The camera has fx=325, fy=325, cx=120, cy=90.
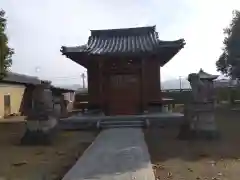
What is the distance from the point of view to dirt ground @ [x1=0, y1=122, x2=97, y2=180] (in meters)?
5.89

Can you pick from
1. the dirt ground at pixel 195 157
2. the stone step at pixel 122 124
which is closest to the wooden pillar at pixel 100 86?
the stone step at pixel 122 124

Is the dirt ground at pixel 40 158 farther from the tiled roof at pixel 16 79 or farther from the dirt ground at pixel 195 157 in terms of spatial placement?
the tiled roof at pixel 16 79

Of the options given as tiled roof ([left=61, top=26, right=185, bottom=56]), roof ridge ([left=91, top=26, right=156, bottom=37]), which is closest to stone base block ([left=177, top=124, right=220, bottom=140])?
tiled roof ([left=61, top=26, right=185, bottom=56])

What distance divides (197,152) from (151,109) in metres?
6.85

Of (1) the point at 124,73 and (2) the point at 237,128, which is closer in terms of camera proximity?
(2) the point at 237,128

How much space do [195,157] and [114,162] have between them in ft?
6.79

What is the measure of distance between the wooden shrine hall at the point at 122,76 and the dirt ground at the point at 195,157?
4.18 meters

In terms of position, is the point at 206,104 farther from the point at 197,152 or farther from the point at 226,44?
the point at 226,44

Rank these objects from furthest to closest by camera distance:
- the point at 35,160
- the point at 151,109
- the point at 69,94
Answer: the point at 69,94 < the point at 151,109 < the point at 35,160

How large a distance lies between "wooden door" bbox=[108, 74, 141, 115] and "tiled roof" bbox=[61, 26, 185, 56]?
4.35 feet

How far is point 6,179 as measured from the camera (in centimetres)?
561

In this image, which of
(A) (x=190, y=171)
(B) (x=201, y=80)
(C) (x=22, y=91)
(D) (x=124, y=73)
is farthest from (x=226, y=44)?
(A) (x=190, y=171)

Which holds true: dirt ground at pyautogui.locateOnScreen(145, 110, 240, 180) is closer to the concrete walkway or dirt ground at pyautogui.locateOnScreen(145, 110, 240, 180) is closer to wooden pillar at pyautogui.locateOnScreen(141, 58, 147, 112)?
the concrete walkway

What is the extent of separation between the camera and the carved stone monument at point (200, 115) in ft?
32.2
